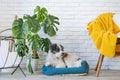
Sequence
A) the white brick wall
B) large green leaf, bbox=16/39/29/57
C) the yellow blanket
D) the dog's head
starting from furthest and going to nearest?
1. the white brick wall
2. the dog's head
3. large green leaf, bbox=16/39/29/57
4. the yellow blanket

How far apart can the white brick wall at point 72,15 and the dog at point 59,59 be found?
41cm

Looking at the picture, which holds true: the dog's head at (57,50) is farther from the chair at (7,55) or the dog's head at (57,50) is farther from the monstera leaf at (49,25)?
the chair at (7,55)

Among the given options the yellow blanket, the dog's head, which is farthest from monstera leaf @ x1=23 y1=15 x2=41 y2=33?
the yellow blanket

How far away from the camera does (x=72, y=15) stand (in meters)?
4.18

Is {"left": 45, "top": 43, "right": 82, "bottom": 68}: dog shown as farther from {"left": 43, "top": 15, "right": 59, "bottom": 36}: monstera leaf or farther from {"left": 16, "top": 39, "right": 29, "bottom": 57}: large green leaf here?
{"left": 16, "top": 39, "right": 29, "bottom": 57}: large green leaf

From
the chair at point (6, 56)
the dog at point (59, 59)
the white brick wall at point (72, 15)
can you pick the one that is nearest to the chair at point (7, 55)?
the chair at point (6, 56)

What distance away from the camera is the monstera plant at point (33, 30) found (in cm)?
357

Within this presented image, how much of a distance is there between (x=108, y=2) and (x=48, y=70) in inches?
59.3

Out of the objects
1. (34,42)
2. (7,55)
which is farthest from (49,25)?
(7,55)

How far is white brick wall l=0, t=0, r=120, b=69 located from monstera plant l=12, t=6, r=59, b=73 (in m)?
0.34

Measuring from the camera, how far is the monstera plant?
3.57 metres

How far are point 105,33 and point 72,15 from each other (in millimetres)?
844

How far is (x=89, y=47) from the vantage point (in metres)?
4.22

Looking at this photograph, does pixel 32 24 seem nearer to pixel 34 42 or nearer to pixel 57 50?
pixel 34 42
